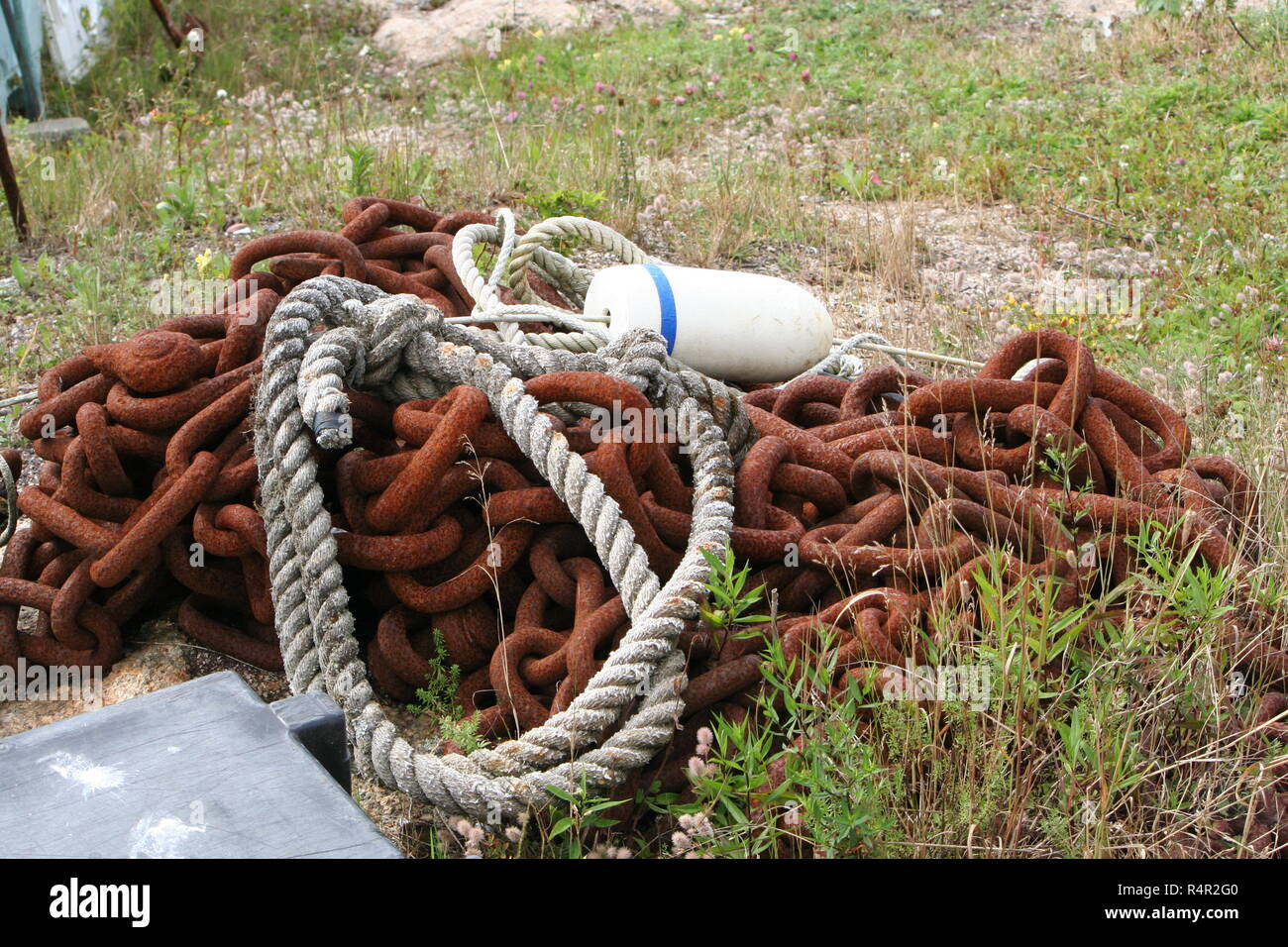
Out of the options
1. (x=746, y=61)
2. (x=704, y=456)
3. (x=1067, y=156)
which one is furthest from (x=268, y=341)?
(x=746, y=61)

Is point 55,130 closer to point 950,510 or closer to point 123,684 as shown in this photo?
point 123,684

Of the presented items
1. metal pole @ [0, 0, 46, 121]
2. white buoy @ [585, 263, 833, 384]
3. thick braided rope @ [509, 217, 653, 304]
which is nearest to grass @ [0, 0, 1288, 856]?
metal pole @ [0, 0, 46, 121]

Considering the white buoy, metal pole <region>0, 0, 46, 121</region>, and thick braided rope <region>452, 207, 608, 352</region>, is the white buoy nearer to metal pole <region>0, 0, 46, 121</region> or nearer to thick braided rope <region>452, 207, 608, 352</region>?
thick braided rope <region>452, 207, 608, 352</region>

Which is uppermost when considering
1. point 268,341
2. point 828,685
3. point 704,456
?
point 268,341

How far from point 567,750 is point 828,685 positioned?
0.53 m

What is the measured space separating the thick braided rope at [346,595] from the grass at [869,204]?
12 centimetres

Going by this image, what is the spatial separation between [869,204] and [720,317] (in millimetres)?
3578

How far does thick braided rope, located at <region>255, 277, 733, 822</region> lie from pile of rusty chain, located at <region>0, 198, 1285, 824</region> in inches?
3.6

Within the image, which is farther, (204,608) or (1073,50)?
(1073,50)

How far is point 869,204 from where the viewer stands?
705 centimetres

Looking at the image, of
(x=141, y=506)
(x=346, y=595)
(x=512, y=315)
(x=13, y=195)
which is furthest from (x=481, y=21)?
(x=346, y=595)

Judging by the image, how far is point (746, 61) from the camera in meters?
10.6

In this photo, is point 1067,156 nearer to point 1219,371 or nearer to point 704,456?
point 1219,371

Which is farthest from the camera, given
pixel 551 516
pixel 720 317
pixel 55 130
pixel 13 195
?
pixel 55 130
